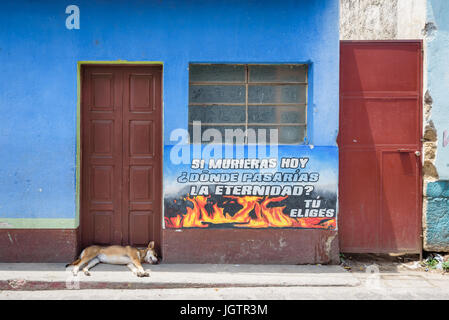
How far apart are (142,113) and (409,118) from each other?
12.6 ft

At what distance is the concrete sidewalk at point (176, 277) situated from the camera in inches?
179

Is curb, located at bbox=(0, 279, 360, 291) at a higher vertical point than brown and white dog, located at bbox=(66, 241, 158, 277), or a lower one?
lower

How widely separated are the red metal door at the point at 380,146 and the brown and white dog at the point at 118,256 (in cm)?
276

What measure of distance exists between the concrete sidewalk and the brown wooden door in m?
0.73

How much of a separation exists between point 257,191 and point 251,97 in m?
1.31

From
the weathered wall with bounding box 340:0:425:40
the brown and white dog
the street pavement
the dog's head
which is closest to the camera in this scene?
the street pavement

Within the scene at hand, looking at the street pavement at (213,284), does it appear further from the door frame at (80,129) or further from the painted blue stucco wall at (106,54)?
the painted blue stucco wall at (106,54)

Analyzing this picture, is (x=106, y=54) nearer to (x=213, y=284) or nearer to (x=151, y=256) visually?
(x=151, y=256)

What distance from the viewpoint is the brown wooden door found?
5.43 m

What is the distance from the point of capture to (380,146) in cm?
560

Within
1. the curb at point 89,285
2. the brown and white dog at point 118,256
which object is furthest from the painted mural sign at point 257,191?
the curb at point 89,285

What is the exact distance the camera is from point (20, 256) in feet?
17.0

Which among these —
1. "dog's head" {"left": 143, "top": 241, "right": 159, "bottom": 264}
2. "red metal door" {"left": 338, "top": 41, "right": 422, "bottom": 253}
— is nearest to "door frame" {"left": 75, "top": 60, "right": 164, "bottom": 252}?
"dog's head" {"left": 143, "top": 241, "right": 159, "bottom": 264}

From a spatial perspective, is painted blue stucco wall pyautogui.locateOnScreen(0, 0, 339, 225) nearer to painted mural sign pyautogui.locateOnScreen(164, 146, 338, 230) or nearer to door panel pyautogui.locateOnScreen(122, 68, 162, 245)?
door panel pyautogui.locateOnScreen(122, 68, 162, 245)
